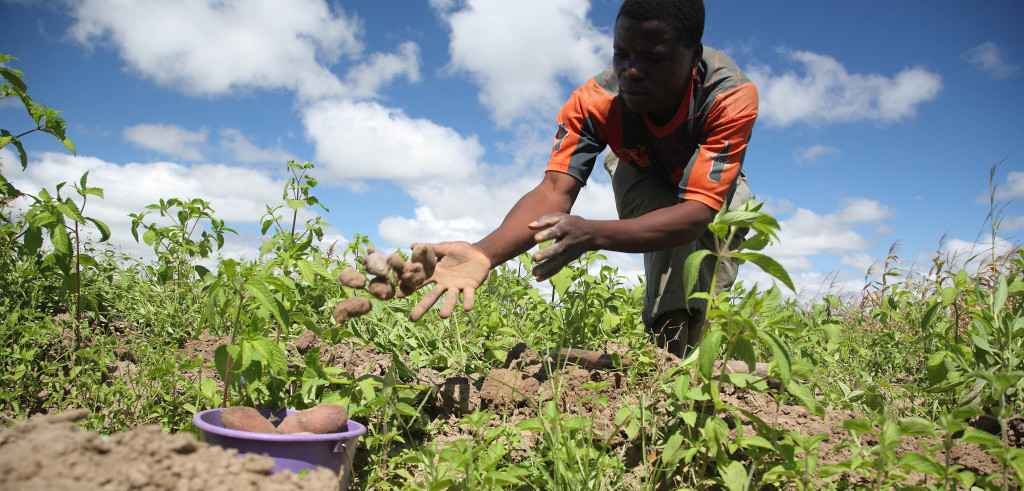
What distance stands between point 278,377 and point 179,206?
1.86 meters

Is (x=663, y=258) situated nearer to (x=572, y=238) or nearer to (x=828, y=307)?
(x=828, y=307)

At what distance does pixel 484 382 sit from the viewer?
244 cm

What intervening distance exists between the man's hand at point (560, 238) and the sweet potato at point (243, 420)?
0.97 meters

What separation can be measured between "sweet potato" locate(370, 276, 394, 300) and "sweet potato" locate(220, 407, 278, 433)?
473 mm

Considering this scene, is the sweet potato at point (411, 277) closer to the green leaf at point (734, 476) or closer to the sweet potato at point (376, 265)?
the sweet potato at point (376, 265)

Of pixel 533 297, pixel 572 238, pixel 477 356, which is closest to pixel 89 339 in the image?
pixel 477 356

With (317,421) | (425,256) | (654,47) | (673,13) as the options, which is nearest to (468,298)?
(425,256)

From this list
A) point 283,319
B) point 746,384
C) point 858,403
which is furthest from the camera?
point 858,403

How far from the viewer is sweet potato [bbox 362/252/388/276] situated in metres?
1.85

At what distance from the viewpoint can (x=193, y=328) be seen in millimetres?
3100

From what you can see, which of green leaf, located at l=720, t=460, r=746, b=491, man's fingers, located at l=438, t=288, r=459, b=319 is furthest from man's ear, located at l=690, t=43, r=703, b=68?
green leaf, located at l=720, t=460, r=746, b=491

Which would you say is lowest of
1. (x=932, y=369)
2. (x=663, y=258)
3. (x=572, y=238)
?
(x=932, y=369)

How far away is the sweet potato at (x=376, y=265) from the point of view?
1854mm

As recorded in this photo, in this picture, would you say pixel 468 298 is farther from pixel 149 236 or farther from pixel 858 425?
pixel 149 236
